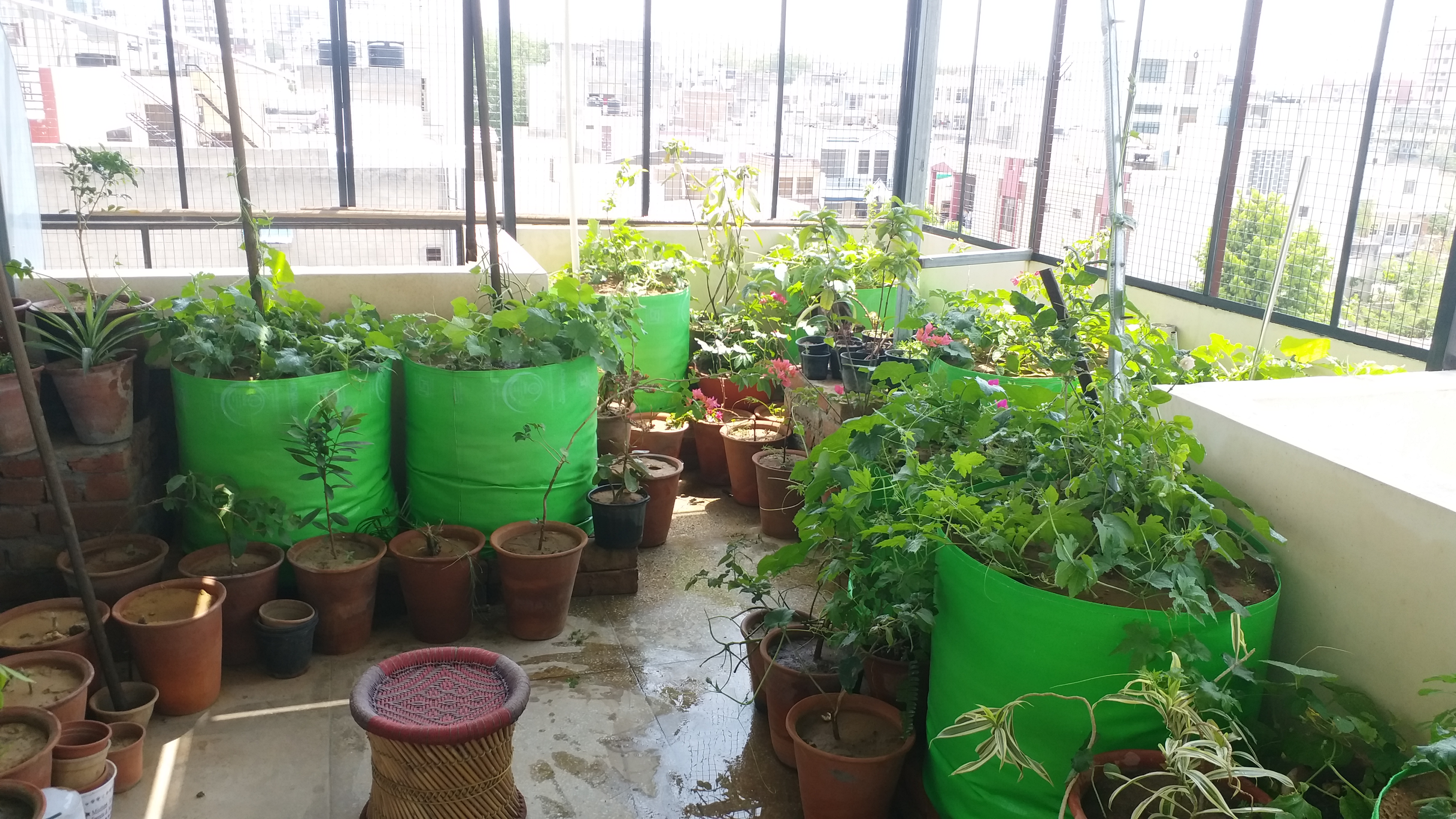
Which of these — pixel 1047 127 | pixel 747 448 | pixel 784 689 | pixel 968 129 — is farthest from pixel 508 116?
pixel 784 689

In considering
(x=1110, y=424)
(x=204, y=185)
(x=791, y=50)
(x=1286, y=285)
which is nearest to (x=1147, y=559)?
(x=1110, y=424)

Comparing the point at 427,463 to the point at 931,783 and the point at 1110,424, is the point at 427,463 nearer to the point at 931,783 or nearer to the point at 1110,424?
the point at 931,783

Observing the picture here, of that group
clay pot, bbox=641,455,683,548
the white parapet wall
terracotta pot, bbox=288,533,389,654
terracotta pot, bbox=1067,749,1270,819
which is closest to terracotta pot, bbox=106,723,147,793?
terracotta pot, bbox=288,533,389,654

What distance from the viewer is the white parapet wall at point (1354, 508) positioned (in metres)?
1.81

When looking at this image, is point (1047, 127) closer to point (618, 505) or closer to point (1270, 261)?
point (1270, 261)

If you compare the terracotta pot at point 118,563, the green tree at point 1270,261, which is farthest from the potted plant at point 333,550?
the green tree at point 1270,261

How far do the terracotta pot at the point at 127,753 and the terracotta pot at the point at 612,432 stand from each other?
1.99m

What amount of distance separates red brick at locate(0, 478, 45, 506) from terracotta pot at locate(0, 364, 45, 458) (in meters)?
0.09

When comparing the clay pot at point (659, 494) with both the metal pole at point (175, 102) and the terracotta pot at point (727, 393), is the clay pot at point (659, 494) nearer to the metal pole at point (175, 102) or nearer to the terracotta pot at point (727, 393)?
the terracotta pot at point (727, 393)

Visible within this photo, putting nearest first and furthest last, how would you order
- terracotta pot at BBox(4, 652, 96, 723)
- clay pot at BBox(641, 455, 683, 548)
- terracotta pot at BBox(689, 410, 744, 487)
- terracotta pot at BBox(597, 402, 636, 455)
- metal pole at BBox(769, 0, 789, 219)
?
terracotta pot at BBox(4, 652, 96, 723)
clay pot at BBox(641, 455, 683, 548)
terracotta pot at BBox(597, 402, 636, 455)
terracotta pot at BBox(689, 410, 744, 487)
metal pole at BBox(769, 0, 789, 219)

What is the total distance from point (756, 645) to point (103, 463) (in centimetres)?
215

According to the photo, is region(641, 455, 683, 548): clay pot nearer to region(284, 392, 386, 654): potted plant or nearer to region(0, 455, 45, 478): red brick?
region(284, 392, 386, 654): potted plant

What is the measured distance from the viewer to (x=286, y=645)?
286cm

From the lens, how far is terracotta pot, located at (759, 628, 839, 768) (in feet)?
8.11
